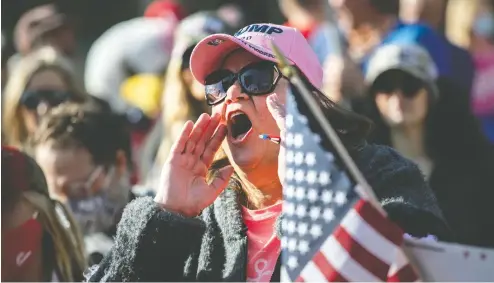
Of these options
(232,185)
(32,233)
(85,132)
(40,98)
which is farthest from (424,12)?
(232,185)

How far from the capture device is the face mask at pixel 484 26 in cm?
921

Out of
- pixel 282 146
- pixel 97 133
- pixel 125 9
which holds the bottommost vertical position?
pixel 125 9

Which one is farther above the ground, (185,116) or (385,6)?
(185,116)

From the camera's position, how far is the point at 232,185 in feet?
14.7

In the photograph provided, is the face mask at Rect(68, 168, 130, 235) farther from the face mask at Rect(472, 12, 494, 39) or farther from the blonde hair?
the face mask at Rect(472, 12, 494, 39)

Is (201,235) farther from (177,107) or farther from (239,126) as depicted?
(177,107)

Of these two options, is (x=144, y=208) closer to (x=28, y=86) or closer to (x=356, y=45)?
(x=28, y=86)

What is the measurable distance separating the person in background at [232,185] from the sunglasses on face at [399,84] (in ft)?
9.44

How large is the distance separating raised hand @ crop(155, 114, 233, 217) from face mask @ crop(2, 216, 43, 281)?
0.75 meters

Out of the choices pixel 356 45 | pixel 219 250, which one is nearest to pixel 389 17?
pixel 356 45

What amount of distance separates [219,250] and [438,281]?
100cm

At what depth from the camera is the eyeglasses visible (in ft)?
14.1

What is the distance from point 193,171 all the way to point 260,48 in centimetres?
42

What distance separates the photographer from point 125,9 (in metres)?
15.5
